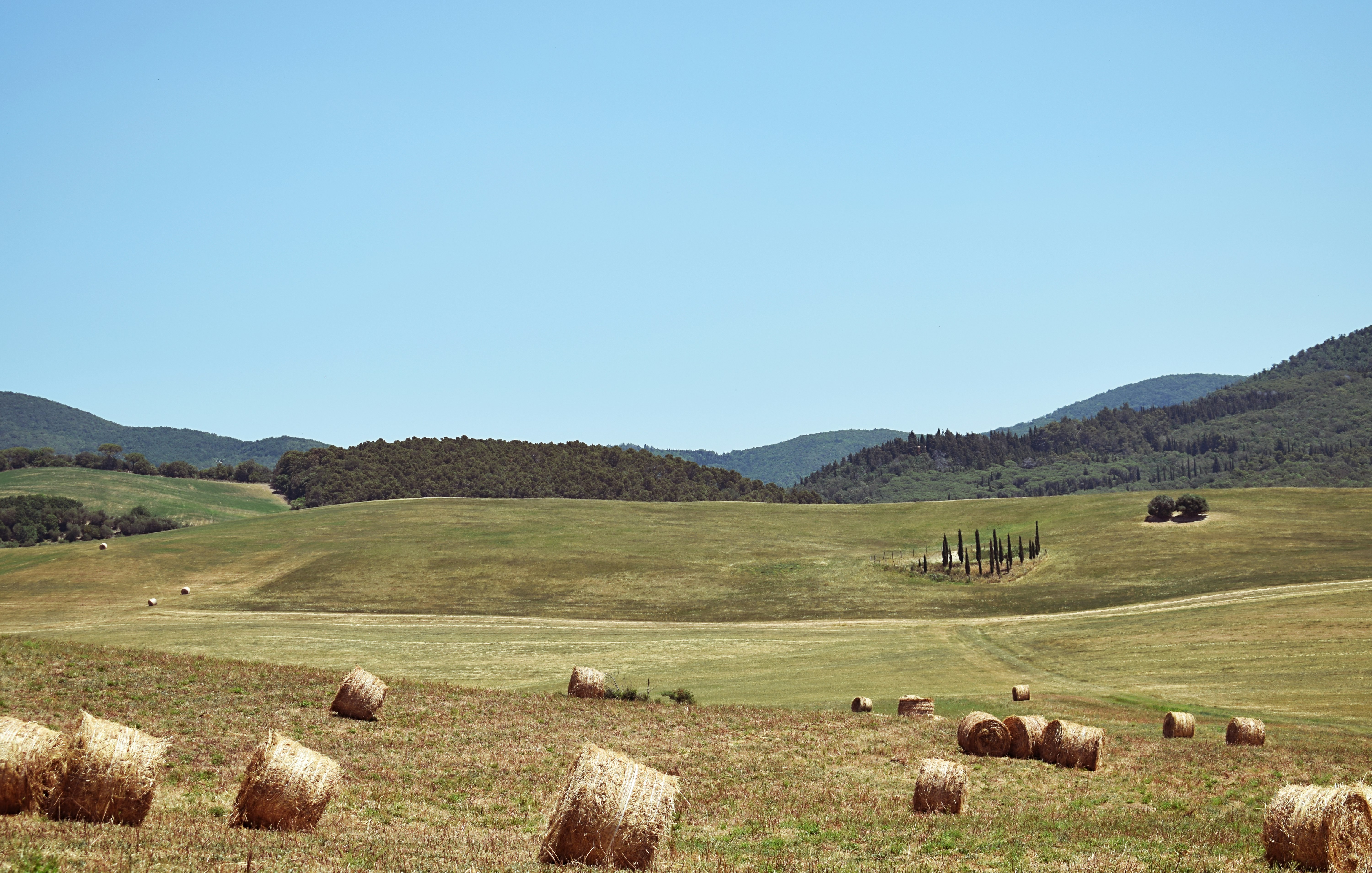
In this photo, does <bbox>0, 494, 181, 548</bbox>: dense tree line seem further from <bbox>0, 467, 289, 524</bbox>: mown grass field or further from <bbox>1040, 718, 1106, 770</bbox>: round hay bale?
<bbox>1040, 718, 1106, 770</bbox>: round hay bale

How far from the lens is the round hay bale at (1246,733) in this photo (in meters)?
26.8

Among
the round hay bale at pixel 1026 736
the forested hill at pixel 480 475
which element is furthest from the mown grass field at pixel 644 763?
the forested hill at pixel 480 475

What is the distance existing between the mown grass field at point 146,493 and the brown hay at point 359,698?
12344cm

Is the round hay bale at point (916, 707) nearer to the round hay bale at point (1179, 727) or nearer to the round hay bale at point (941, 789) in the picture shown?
the round hay bale at point (1179, 727)

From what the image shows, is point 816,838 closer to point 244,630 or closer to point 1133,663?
point 1133,663

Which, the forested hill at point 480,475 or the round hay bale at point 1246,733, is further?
the forested hill at point 480,475

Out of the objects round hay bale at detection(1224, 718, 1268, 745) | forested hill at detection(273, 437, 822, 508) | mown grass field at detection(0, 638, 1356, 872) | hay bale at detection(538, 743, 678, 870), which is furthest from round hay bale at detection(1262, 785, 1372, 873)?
forested hill at detection(273, 437, 822, 508)

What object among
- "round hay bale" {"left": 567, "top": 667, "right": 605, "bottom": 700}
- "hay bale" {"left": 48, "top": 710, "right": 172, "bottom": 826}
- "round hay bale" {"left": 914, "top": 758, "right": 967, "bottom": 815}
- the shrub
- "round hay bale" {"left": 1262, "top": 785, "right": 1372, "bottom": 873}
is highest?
the shrub

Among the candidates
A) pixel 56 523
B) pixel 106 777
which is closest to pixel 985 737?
pixel 106 777

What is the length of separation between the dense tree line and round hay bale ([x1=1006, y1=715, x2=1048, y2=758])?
116 metres

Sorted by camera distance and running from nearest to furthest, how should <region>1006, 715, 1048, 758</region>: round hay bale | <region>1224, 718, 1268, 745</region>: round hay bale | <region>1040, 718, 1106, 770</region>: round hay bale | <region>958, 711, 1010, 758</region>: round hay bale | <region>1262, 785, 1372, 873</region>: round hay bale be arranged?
<region>1262, 785, 1372, 873</region>: round hay bale < <region>1040, 718, 1106, 770</region>: round hay bale < <region>1006, 715, 1048, 758</region>: round hay bale < <region>958, 711, 1010, 758</region>: round hay bale < <region>1224, 718, 1268, 745</region>: round hay bale

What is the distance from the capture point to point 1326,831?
43.3 feet

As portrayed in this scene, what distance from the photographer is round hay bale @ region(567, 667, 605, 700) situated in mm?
32250

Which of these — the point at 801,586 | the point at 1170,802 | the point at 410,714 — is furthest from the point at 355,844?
A: the point at 801,586
